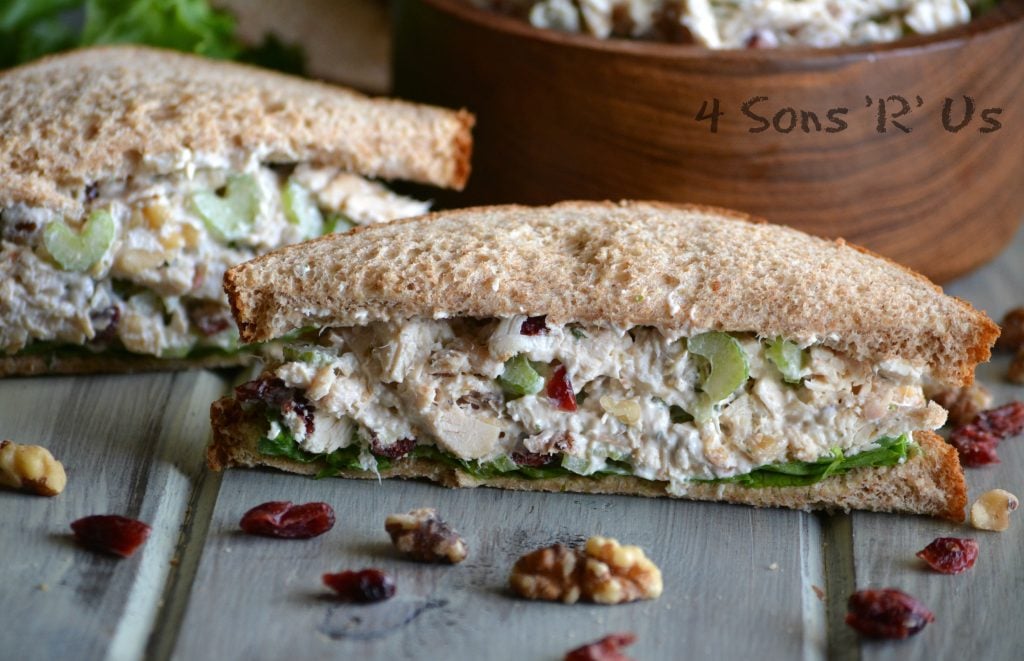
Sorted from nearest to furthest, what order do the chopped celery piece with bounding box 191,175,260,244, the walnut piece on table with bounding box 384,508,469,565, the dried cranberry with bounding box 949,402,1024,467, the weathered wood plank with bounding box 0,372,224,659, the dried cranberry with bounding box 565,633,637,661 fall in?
the dried cranberry with bounding box 565,633,637,661 < the weathered wood plank with bounding box 0,372,224,659 < the walnut piece on table with bounding box 384,508,469,565 < the dried cranberry with bounding box 949,402,1024,467 < the chopped celery piece with bounding box 191,175,260,244

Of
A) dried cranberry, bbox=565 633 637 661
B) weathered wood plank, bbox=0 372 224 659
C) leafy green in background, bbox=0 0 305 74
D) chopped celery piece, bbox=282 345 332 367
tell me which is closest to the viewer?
dried cranberry, bbox=565 633 637 661

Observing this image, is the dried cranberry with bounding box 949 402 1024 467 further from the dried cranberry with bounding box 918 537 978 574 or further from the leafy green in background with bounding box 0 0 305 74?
the leafy green in background with bounding box 0 0 305 74

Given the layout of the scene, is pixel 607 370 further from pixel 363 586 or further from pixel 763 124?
pixel 763 124

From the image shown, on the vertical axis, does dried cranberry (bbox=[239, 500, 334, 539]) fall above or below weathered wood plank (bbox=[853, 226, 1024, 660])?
below

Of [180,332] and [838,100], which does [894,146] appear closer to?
[838,100]

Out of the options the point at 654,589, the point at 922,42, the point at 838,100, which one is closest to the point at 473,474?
the point at 654,589

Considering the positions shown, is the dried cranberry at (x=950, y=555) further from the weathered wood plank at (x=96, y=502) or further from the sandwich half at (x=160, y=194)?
the sandwich half at (x=160, y=194)

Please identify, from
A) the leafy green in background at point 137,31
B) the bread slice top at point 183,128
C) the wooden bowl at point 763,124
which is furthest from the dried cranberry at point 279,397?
the leafy green in background at point 137,31

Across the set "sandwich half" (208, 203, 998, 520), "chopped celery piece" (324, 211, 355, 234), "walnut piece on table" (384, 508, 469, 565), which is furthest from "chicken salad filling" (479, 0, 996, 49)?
"walnut piece on table" (384, 508, 469, 565)
